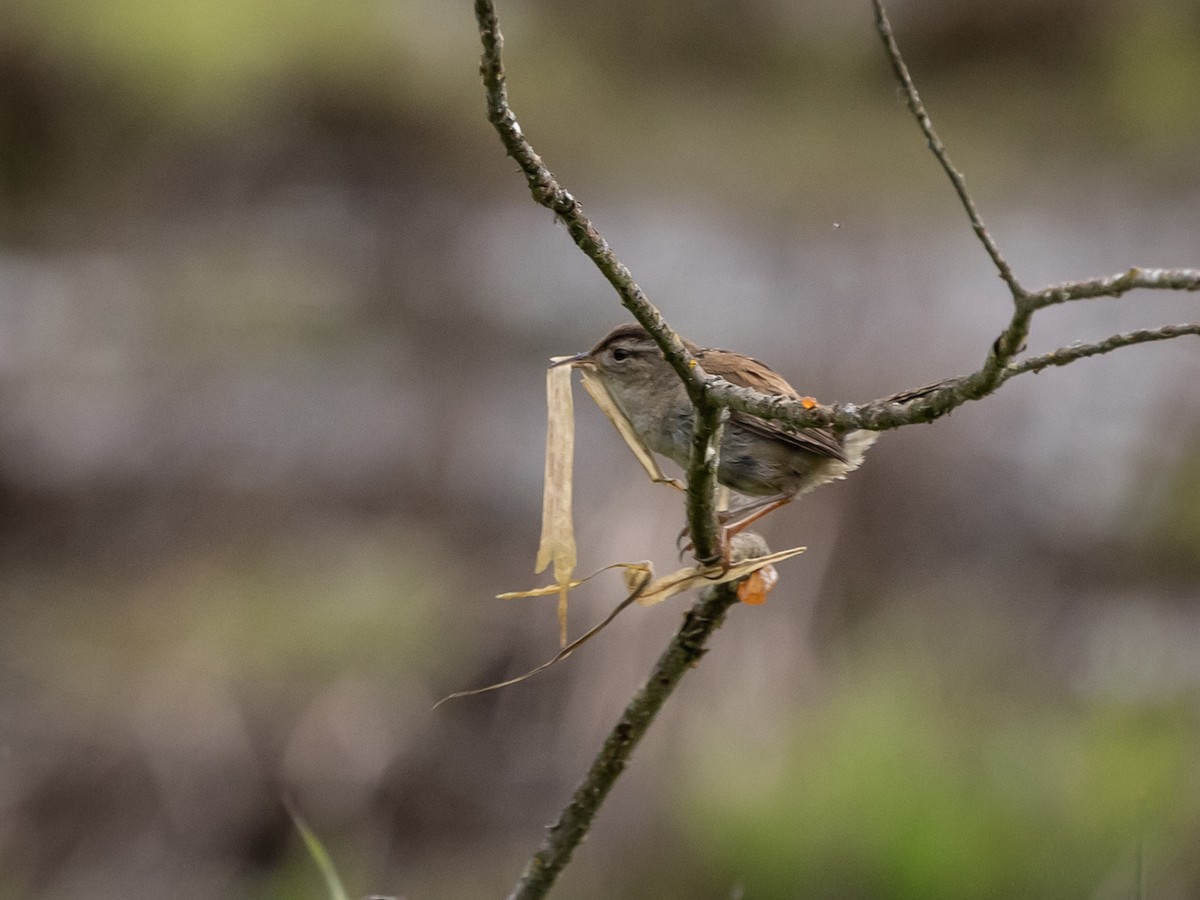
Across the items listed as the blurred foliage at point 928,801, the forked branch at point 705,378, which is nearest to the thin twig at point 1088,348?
the forked branch at point 705,378

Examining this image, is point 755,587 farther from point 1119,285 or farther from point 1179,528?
point 1179,528

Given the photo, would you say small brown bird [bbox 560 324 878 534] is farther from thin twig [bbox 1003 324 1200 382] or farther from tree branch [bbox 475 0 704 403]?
thin twig [bbox 1003 324 1200 382]

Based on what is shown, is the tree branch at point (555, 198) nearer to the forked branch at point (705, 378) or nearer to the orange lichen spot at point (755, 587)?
the forked branch at point (705, 378)

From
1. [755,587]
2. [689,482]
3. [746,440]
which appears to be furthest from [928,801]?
[689,482]

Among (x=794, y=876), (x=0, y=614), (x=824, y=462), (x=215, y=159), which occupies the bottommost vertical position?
(x=794, y=876)

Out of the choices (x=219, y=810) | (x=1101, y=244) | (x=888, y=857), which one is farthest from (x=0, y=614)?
(x=1101, y=244)

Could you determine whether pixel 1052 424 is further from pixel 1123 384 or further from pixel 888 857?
pixel 888 857

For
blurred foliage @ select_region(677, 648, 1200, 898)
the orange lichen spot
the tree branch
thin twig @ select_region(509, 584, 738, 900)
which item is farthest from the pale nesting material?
blurred foliage @ select_region(677, 648, 1200, 898)
